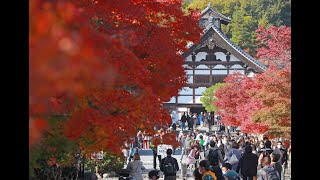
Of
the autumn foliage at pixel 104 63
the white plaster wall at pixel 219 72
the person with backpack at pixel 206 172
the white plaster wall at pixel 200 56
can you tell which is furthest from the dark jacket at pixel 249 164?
the white plaster wall at pixel 219 72

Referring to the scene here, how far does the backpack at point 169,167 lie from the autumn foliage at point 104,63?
870 millimetres

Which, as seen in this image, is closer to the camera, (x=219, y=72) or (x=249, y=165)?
(x=249, y=165)

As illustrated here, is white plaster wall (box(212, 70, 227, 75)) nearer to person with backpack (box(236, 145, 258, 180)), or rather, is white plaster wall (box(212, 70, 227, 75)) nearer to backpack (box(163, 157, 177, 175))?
person with backpack (box(236, 145, 258, 180))

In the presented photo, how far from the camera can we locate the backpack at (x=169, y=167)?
518 inches

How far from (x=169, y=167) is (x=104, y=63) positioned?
26.1 ft

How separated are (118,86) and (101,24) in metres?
1.26

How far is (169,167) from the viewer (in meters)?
13.2

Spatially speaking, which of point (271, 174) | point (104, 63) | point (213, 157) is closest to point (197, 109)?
point (213, 157)

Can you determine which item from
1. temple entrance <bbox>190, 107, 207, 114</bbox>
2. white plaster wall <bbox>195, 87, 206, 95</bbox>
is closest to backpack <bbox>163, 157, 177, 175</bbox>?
white plaster wall <bbox>195, 87, 206, 95</bbox>

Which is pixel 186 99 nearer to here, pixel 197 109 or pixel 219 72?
pixel 197 109

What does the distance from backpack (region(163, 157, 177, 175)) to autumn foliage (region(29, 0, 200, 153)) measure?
870 millimetres

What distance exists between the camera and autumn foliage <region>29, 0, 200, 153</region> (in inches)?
157
